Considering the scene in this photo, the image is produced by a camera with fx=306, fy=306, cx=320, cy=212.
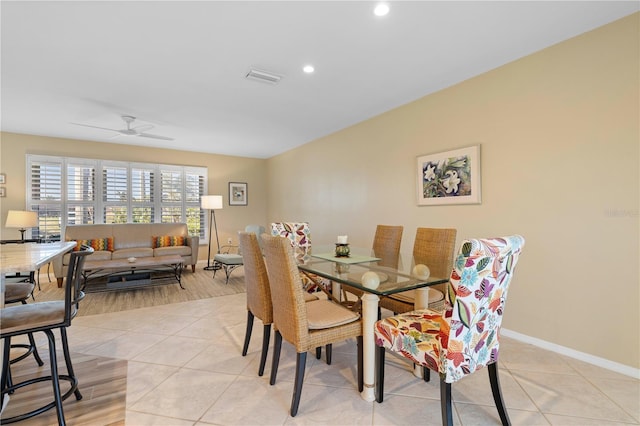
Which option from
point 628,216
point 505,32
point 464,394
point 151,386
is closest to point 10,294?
point 151,386

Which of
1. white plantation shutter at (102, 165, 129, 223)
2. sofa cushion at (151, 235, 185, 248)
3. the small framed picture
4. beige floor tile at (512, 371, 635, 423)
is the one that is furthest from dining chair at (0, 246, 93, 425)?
the small framed picture

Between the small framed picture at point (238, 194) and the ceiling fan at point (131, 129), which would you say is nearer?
the ceiling fan at point (131, 129)

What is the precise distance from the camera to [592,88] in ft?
7.50

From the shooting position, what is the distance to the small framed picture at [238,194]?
701 cm

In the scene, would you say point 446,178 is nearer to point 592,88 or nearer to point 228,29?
point 592,88

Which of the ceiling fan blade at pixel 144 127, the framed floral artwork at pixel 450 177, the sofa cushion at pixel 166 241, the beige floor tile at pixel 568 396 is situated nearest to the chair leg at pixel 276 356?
the beige floor tile at pixel 568 396

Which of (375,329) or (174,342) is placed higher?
(375,329)

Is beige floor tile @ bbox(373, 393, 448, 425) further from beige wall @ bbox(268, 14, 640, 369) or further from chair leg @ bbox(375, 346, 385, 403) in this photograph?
beige wall @ bbox(268, 14, 640, 369)

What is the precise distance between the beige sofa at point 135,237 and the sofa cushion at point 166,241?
8cm

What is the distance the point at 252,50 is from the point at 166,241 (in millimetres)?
4296

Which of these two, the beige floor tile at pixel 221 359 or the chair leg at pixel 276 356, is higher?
the chair leg at pixel 276 356

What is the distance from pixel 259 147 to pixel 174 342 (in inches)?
168

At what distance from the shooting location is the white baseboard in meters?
2.13

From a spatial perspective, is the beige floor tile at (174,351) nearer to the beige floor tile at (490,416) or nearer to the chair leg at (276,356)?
the chair leg at (276,356)
